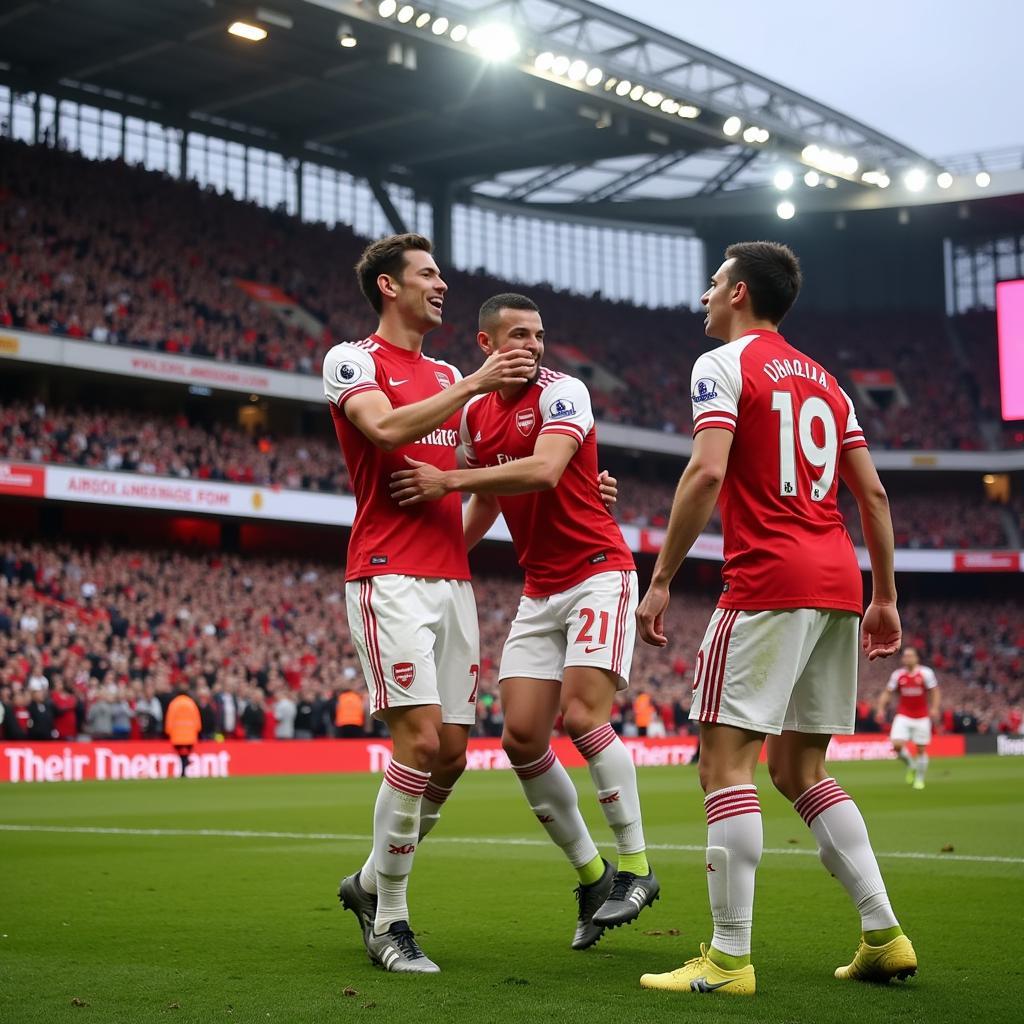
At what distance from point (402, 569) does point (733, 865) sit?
1781 millimetres

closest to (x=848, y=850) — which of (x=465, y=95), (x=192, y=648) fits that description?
(x=192, y=648)

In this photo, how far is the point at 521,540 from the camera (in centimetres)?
663

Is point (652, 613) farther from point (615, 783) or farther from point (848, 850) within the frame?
point (615, 783)

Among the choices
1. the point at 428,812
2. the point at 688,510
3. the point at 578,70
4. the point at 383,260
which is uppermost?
the point at 578,70

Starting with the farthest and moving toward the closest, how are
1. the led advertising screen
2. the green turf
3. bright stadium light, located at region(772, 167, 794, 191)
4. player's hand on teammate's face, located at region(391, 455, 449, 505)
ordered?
bright stadium light, located at region(772, 167, 794, 191), the led advertising screen, player's hand on teammate's face, located at region(391, 455, 449, 505), the green turf

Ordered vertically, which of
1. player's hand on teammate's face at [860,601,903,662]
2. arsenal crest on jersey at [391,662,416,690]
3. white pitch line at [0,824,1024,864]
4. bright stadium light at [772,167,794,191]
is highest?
bright stadium light at [772,167,794,191]

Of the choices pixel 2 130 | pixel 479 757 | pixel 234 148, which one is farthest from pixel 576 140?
pixel 479 757

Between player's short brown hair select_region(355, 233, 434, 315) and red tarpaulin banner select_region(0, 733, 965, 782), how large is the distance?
1640 centimetres

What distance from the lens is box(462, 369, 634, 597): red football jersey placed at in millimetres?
6414

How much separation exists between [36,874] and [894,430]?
48.9 metres

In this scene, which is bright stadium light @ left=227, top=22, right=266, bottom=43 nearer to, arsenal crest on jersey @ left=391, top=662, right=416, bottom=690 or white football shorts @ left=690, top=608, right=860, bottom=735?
arsenal crest on jersey @ left=391, top=662, right=416, bottom=690

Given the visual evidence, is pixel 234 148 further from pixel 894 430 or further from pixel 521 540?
pixel 521 540

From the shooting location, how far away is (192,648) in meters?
30.5

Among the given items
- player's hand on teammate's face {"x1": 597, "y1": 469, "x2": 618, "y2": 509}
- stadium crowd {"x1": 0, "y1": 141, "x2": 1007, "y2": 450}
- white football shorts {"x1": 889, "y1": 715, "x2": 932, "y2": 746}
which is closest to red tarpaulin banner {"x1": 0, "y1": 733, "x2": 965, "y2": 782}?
white football shorts {"x1": 889, "y1": 715, "x2": 932, "y2": 746}
